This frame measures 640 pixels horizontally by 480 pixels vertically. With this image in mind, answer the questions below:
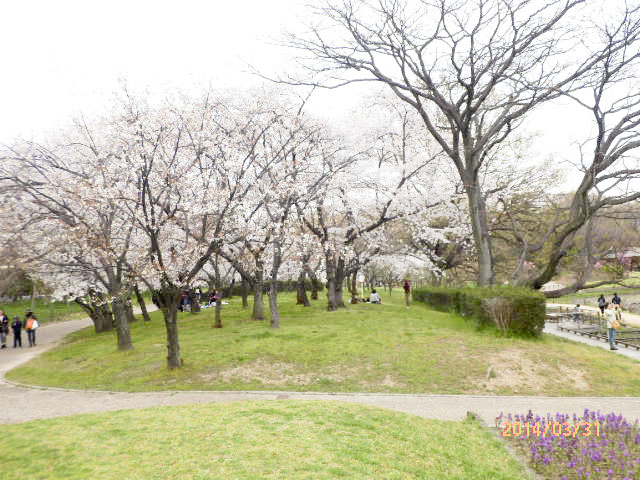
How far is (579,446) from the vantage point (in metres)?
5.71

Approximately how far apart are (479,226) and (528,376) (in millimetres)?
6805

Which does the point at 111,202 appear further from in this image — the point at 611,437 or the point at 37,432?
the point at 611,437

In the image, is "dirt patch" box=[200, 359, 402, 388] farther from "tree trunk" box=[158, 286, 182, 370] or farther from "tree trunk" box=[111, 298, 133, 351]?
"tree trunk" box=[111, 298, 133, 351]

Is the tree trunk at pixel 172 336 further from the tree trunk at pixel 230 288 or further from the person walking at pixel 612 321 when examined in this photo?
the tree trunk at pixel 230 288

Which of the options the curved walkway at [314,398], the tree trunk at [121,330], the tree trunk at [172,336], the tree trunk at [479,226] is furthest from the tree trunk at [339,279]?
the curved walkway at [314,398]

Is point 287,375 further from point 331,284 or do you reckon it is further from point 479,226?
point 331,284

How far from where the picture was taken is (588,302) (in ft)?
126

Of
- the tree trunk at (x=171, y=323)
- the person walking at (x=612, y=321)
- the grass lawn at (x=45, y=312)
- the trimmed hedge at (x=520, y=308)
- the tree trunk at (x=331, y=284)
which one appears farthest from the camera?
the grass lawn at (x=45, y=312)

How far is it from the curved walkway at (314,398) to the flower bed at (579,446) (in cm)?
111

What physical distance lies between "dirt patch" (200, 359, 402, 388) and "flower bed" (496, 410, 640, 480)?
3.99 metres

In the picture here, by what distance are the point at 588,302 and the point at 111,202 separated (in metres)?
40.9

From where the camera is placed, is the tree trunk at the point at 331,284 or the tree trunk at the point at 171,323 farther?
the tree trunk at the point at 331,284

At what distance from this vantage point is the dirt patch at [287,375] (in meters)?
10.4

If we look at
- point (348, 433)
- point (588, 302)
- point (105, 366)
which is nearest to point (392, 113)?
point (105, 366)
